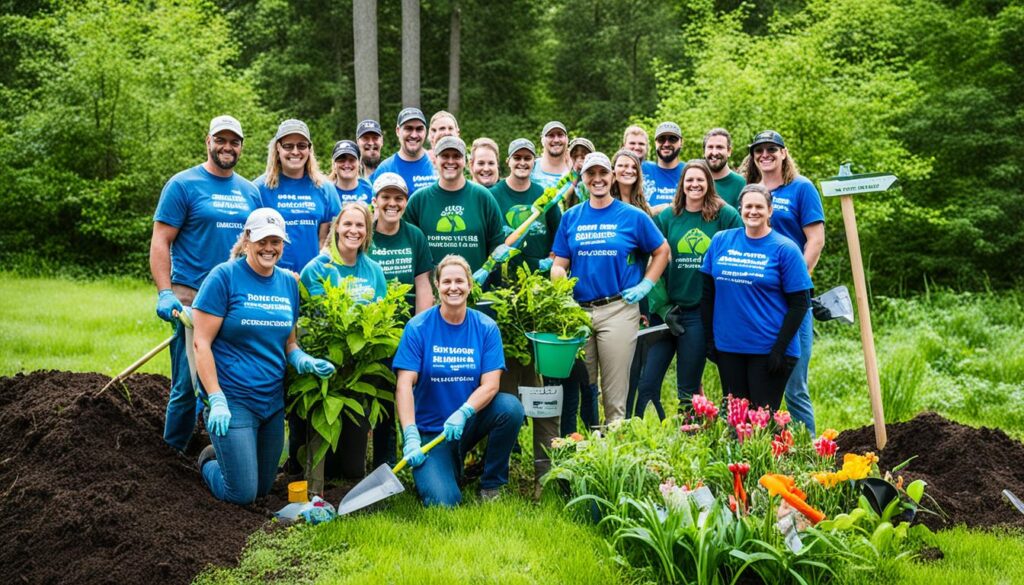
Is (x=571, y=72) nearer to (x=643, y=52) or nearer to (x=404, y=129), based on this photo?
(x=643, y=52)

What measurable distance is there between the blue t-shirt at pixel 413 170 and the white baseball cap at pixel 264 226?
195 centimetres

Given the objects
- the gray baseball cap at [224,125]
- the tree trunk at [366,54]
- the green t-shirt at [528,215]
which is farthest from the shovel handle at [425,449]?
the tree trunk at [366,54]

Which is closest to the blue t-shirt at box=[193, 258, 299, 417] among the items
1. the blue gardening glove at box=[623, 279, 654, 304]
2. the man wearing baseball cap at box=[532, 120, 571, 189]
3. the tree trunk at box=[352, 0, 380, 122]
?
the blue gardening glove at box=[623, 279, 654, 304]

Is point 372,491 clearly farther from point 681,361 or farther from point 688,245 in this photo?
point 688,245

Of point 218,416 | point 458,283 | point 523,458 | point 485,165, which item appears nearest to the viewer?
point 218,416

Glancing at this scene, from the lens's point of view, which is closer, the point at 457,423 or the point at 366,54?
the point at 457,423

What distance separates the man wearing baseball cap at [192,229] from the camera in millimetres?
5418

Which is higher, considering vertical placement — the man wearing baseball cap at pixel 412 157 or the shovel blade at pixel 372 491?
the man wearing baseball cap at pixel 412 157

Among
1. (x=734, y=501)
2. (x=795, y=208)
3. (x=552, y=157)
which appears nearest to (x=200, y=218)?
(x=552, y=157)

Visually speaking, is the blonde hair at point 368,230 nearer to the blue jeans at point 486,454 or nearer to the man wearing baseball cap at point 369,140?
the blue jeans at point 486,454

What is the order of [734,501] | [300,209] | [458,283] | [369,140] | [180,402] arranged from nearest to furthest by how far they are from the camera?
1. [734,501]
2. [458,283]
3. [180,402]
4. [300,209]
5. [369,140]

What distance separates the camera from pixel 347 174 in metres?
6.66

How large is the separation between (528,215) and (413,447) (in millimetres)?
2210

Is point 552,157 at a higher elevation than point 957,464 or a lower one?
higher
